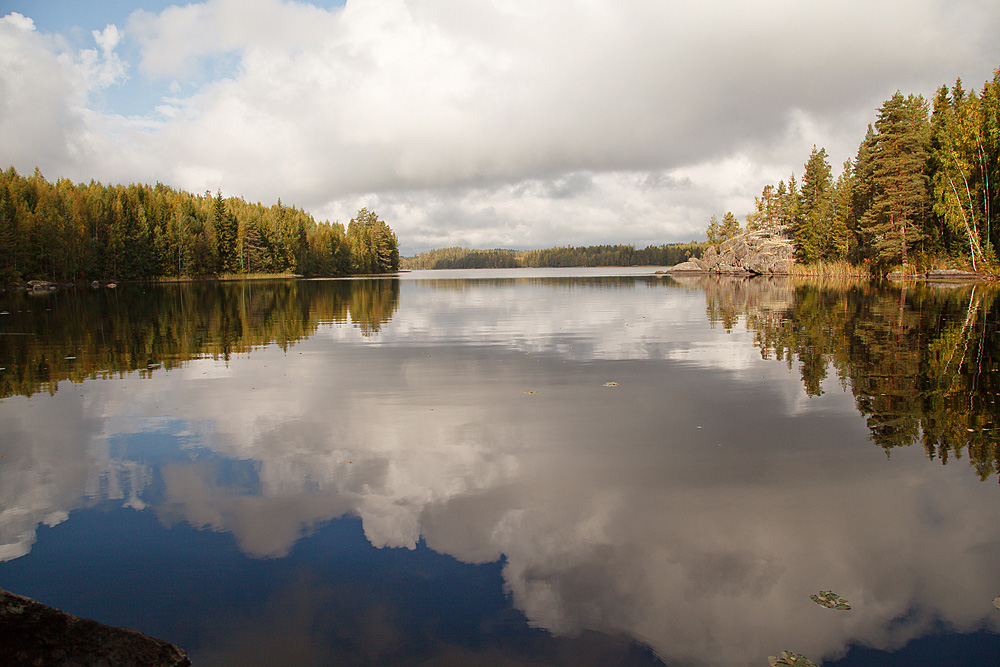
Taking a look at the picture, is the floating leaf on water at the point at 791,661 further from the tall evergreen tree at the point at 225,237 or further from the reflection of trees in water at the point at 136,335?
the tall evergreen tree at the point at 225,237

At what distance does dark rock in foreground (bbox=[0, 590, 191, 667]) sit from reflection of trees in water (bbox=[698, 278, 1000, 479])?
9.42m

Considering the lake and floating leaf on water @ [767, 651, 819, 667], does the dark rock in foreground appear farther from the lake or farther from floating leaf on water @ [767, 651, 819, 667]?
floating leaf on water @ [767, 651, 819, 667]

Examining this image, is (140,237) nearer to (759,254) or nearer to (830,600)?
(759,254)

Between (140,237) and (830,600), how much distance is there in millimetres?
130456

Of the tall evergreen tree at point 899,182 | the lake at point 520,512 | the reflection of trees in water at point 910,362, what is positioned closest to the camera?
the lake at point 520,512

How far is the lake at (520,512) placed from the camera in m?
4.76

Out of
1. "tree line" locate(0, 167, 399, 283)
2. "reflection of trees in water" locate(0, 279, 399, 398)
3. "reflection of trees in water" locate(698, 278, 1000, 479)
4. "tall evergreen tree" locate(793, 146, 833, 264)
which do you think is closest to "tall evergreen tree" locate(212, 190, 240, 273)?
"tree line" locate(0, 167, 399, 283)

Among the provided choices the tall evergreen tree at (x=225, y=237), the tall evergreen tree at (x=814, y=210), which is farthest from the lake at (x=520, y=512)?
the tall evergreen tree at (x=225, y=237)

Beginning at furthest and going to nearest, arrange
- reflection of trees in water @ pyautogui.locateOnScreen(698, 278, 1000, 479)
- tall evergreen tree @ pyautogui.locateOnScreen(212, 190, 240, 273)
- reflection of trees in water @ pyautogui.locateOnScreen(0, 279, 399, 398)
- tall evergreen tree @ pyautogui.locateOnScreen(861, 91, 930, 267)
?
1. tall evergreen tree @ pyautogui.locateOnScreen(212, 190, 240, 273)
2. tall evergreen tree @ pyautogui.locateOnScreen(861, 91, 930, 267)
3. reflection of trees in water @ pyautogui.locateOnScreen(0, 279, 399, 398)
4. reflection of trees in water @ pyautogui.locateOnScreen(698, 278, 1000, 479)

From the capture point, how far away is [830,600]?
505 cm

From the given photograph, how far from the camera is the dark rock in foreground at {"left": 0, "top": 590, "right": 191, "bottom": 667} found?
3771 mm

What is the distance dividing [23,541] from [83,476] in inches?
78.9

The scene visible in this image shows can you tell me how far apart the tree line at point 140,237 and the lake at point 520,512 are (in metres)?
96.5

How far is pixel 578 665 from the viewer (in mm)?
4352
